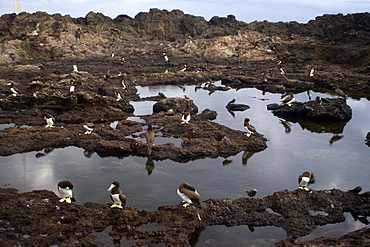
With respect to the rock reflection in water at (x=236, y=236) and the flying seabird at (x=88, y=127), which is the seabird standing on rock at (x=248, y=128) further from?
the rock reflection in water at (x=236, y=236)

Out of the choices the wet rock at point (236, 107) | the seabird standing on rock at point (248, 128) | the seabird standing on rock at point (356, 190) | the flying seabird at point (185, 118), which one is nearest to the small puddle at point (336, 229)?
the seabird standing on rock at point (356, 190)

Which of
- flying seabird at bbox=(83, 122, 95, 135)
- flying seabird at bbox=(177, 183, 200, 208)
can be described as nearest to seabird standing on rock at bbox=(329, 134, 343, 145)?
flying seabird at bbox=(177, 183, 200, 208)

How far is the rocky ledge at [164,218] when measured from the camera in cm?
820

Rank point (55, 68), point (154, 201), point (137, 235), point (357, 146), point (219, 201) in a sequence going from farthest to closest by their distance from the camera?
point (55, 68), point (357, 146), point (154, 201), point (219, 201), point (137, 235)

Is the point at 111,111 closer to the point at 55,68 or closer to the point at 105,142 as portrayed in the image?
the point at 105,142

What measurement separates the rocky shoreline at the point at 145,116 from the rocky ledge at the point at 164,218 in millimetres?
27

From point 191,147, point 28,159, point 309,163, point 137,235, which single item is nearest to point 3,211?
point 137,235

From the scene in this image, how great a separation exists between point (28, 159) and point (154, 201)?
5.63 meters

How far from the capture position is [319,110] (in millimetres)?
20250

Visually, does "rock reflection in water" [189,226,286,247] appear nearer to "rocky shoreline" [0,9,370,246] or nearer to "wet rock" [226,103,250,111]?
"rocky shoreline" [0,9,370,246]

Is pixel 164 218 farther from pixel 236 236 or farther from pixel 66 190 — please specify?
pixel 66 190

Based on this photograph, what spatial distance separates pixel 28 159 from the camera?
13.7 meters

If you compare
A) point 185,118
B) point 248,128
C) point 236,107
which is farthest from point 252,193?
point 236,107

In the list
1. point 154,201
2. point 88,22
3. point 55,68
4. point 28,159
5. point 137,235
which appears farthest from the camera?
→ point 88,22
